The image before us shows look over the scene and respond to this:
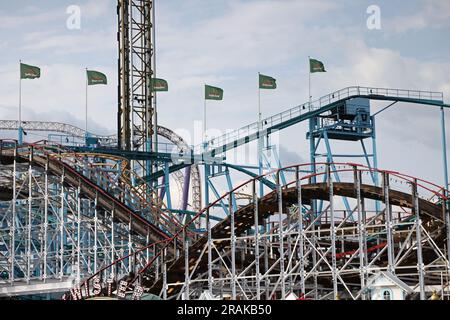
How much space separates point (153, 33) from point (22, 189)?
18974mm

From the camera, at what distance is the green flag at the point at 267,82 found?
2283 inches

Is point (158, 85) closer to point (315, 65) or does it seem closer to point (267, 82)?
point (267, 82)

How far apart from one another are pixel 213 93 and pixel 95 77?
7.61 meters

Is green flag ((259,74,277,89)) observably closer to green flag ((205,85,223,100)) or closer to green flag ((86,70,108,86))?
green flag ((205,85,223,100))

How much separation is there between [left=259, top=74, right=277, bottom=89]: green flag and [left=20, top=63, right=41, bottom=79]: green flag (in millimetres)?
13704

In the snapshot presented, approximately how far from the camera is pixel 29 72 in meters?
56.9

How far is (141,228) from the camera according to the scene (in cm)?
4366

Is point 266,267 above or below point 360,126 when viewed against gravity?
below

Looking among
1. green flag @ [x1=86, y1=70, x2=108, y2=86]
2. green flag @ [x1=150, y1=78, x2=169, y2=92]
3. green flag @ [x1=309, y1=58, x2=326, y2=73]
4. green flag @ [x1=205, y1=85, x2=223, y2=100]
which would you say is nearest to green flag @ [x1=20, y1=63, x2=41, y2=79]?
green flag @ [x1=86, y1=70, x2=108, y2=86]

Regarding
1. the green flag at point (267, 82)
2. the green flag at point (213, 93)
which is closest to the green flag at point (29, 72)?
the green flag at point (213, 93)

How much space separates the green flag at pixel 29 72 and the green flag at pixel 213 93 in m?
10.6

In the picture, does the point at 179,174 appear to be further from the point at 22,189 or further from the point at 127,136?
the point at 22,189

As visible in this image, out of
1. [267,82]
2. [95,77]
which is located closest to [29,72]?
[95,77]
